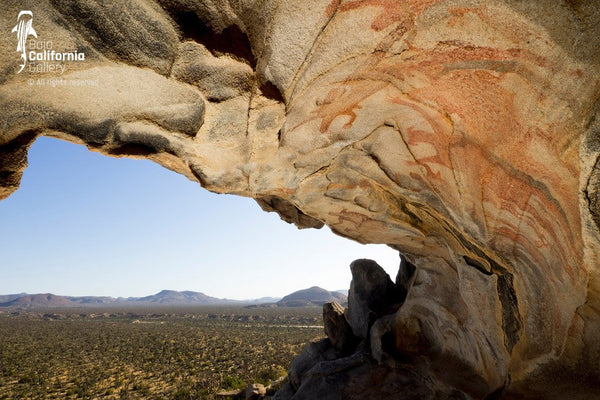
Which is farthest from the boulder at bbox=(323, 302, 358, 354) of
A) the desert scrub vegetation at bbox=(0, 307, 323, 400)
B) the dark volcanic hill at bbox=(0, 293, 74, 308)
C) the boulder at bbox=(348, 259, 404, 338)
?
the dark volcanic hill at bbox=(0, 293, 74, 308)

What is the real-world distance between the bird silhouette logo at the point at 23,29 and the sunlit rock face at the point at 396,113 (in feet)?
0.17

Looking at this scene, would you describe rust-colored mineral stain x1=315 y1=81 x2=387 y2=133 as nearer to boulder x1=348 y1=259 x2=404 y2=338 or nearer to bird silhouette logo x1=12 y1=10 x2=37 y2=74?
bird silhouette logo x1=12 y1=10 x2=37 y2=74

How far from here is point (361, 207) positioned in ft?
20.6

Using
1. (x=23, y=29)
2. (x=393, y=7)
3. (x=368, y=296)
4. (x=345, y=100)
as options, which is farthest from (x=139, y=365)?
(x=393, y=7)

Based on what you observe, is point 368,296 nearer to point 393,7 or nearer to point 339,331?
point 339,331

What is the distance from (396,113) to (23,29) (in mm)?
3463

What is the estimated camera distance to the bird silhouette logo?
2.11 meters

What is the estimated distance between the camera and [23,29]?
215cm

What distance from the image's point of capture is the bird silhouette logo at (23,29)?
211 centimetres

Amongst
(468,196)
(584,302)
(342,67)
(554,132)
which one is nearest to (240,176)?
(342,67)

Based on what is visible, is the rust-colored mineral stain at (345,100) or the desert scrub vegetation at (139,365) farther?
the desert scrub vegetation at (139,365)

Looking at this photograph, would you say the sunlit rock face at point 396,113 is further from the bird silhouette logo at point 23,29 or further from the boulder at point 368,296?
the boulder at point 368,296

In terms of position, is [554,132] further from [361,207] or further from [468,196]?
[361,207]

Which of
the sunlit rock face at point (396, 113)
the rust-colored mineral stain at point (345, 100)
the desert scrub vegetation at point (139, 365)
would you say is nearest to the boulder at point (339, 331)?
the sunlit rock face at point (396, 113)
